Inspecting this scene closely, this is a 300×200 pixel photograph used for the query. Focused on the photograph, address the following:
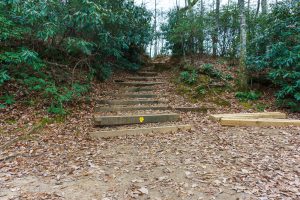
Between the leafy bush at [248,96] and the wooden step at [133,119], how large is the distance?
3219 millimetres

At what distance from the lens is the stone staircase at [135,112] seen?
530 cm

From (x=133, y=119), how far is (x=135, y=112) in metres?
0.74

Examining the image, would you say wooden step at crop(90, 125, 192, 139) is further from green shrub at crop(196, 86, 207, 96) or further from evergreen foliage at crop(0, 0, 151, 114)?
green shrub at crop(196, 86, 207, 96)

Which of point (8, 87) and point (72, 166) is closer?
point (72, 166)

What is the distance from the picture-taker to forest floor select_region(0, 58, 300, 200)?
287 centimetres

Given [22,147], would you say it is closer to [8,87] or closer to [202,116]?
[8,87]

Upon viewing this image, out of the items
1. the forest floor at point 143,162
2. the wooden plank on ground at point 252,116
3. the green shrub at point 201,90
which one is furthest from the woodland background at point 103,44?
the forest floor at point 143,162

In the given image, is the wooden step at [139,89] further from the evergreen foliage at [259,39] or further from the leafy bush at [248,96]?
the leafy bush at [248,96]

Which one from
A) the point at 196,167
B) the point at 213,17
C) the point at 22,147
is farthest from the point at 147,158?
the point at 213,17

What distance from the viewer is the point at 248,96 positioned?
7738 millimetres

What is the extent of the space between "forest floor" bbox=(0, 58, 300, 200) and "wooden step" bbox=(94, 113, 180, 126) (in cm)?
37

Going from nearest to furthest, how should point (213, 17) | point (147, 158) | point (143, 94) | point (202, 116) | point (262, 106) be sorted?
point (147, 158)
point (202, 116)
point (262, 106)
point (143, 94)
point (213, 17)

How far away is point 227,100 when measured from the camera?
25.2 feet

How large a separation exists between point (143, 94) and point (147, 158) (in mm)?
4224
